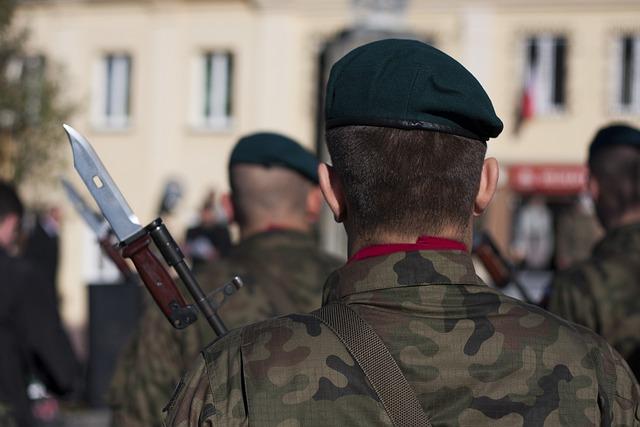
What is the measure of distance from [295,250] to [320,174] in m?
2.03

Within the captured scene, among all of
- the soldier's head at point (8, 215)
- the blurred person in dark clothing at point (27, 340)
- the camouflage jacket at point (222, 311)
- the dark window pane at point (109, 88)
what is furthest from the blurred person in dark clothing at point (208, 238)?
the dark window pane at point (109, 88)

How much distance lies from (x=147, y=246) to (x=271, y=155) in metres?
1.52

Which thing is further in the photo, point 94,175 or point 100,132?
point 100,132

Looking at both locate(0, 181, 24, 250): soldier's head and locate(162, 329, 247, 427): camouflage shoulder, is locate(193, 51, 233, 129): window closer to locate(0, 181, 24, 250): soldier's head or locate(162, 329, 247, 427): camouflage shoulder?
locate(0, 181, 24, 250): soldier's head

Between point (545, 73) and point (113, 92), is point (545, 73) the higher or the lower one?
the higher one

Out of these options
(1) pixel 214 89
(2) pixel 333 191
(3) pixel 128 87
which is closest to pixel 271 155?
(2) pixel 333 191

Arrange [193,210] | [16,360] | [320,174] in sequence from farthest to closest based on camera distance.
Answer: [193,210]
[16,360]
[320,174]

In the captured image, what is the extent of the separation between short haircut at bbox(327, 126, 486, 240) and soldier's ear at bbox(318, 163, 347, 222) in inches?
2.1

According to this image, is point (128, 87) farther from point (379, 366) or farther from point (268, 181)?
point (379, 366)

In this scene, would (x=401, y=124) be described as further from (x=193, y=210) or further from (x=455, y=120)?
(x=193, y=210)

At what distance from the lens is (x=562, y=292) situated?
4.66m

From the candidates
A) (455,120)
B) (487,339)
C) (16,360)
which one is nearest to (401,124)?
(455,120)

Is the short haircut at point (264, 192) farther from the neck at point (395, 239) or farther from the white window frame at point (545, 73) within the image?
the white window frame at point (545, 73)

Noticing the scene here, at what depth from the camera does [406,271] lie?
7.65 ft
